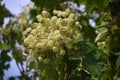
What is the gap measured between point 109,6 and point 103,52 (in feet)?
1.33

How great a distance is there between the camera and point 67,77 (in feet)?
→ 12.3

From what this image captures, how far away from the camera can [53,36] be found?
142 inches

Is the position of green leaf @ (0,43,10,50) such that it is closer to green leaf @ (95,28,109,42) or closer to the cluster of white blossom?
the cluster of white blossom

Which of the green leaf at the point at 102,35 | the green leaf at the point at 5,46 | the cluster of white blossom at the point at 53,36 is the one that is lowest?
the green leaf at the point at 102,35

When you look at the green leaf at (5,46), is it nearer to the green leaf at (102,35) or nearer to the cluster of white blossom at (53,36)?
the cluster of white blossom at (53,36)

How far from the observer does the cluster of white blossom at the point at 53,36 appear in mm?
3627

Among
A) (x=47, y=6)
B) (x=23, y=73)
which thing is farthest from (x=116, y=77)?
(x=23, y=73)

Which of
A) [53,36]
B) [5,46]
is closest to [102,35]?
[53,36]

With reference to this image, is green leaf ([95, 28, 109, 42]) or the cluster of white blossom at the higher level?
the cluster of white blossom

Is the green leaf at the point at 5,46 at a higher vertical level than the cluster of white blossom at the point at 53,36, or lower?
higher

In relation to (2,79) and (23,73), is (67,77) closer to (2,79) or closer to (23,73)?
(2,79)

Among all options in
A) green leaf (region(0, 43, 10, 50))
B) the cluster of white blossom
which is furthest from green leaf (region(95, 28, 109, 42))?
green leaf (region(0, 43, 10, 50))

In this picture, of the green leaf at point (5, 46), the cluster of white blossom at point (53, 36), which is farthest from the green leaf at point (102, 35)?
the green leaf at point (5, 46)

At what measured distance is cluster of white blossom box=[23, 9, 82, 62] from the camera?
3627 mm
